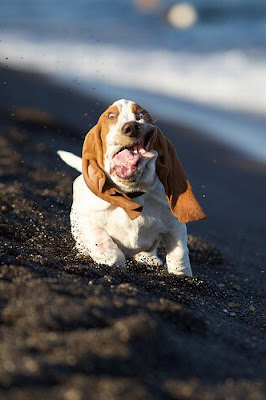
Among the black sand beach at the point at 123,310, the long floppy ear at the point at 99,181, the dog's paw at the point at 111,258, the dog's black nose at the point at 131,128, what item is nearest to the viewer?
the black sand beach at the point at 123,310

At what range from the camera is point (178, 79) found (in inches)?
558

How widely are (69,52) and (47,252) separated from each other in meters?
13.4

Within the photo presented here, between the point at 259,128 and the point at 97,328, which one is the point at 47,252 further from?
the point at 259,128

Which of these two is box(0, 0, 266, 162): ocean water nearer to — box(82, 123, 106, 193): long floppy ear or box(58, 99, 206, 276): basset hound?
box(58, 99, 206, 276): basset hound

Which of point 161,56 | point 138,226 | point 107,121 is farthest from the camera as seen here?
point 161,56

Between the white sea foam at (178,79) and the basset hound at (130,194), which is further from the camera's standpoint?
the white sea foam at (178,79)

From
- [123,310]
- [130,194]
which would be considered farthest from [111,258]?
[123,310]

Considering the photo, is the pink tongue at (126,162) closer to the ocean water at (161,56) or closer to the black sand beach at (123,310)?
the black sand beach at (123,310)

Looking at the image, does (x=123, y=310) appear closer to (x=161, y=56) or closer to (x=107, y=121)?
(x=107, y=121)

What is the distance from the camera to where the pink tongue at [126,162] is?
14.1ft

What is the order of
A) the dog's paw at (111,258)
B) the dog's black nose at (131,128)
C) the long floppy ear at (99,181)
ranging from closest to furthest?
the dog's black nose at (131,128), the long floppy ear at (99,181), the dog's paw at (111,258)

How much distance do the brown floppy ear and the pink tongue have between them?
0.29 metres

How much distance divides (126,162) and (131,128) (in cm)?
20

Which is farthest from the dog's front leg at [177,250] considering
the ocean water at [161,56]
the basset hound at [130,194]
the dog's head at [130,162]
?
the ocean water at [161,56]
